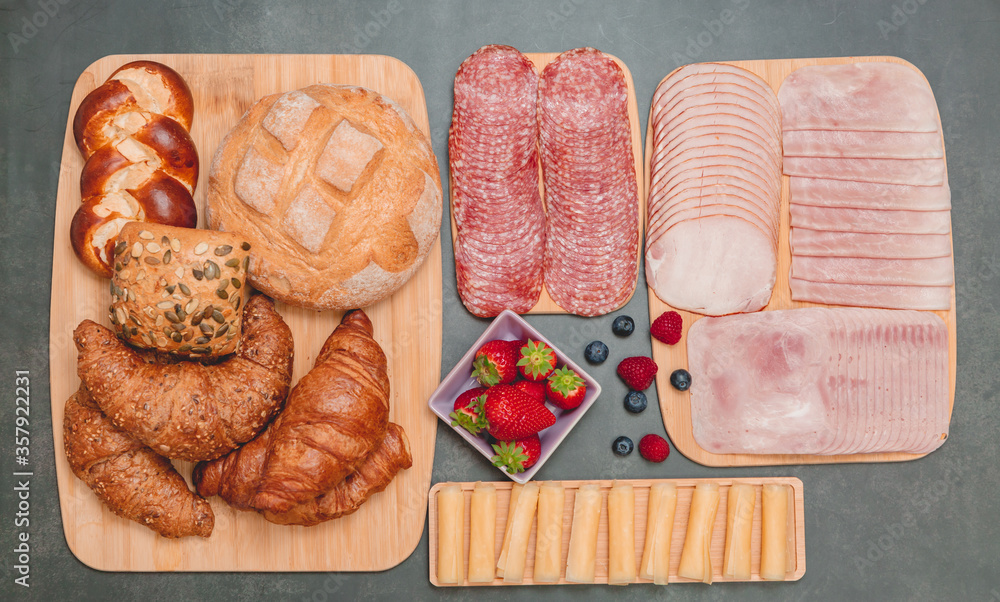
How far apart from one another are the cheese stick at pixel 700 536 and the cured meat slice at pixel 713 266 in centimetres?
73

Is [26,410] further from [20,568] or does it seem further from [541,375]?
[541,375]

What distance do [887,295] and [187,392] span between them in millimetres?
2725

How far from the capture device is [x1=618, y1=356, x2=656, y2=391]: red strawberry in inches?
94.0

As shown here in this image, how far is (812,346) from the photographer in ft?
7.95

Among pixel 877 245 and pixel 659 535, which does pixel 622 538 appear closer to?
pixel 659 535

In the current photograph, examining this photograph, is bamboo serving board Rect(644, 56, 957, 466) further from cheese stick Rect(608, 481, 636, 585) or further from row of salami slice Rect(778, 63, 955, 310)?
cheese stick Rect(608, 481, 636, 585)

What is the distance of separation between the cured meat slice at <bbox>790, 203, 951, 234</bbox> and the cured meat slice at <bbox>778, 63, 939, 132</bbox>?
1.16 ft

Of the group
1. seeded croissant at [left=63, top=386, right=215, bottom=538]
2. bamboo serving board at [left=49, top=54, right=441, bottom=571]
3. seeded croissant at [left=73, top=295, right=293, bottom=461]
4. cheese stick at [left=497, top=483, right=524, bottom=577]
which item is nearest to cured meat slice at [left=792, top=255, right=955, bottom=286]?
cheese stick at [left=497, top=483, right=524, bottom=577]

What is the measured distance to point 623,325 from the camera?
2.46 m

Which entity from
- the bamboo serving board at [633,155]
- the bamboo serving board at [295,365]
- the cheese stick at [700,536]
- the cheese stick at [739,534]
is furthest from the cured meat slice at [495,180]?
the cheese stick at [739,534]

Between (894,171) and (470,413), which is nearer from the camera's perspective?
(470,413)

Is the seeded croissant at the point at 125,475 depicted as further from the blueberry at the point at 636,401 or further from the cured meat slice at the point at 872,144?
the cured meat slice at the point at 872,144

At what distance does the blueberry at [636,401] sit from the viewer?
2455 millimetres

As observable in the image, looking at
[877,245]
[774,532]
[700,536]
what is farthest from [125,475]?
[877,245]
